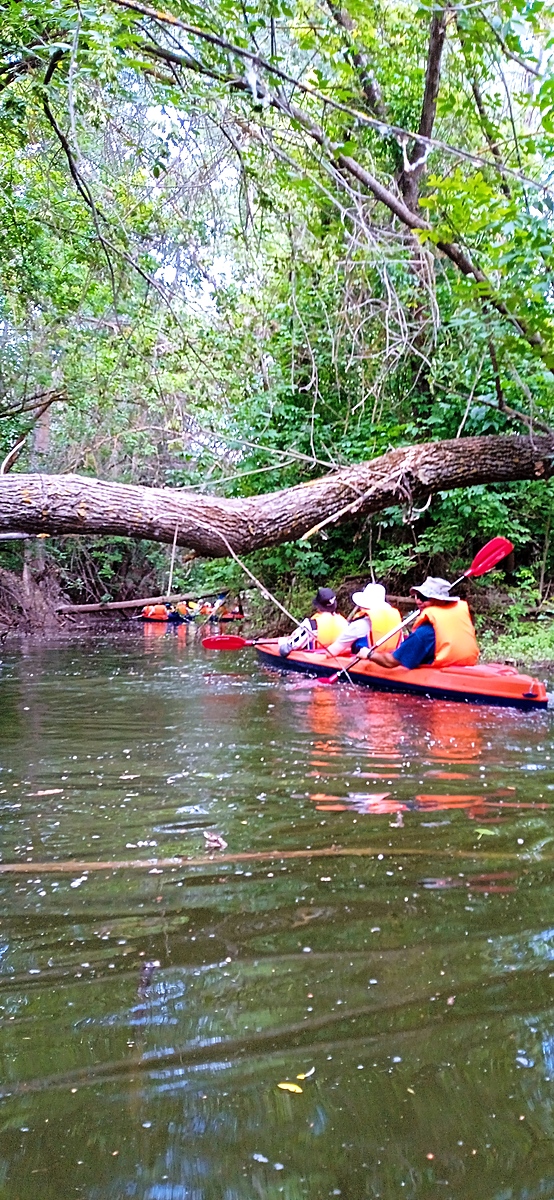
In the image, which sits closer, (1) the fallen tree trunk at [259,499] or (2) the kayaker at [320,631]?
(1) the fallen tree trunk at [259,499]

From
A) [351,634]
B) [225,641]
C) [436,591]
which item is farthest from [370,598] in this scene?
[225,641]

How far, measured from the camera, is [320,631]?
9531mm

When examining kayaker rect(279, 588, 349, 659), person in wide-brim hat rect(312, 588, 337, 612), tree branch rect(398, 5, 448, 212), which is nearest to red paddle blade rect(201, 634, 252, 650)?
kayaker rect(279, 588, 349, 659)

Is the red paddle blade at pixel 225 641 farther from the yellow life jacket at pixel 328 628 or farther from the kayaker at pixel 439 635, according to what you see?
the kayaker at pixel 439 635

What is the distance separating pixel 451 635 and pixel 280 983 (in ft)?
17.8

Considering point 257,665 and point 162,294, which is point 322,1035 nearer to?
point 162,294

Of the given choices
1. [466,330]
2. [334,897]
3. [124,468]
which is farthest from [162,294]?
[124,468]

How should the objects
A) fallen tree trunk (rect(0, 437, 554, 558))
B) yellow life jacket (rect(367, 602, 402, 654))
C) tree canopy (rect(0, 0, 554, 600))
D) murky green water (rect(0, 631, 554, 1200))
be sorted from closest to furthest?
murky green water (rect(0, 631, 554, 1200))
tree canopy (rect(0, 0, 554, 600))
fallen tree trunk (rect(0, 437, 554, 558))
yellow life jacket (rect(367, 602, 402, 654))

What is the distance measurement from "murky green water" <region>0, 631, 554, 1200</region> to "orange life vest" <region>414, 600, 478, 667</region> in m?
2.57

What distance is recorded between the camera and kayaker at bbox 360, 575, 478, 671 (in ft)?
24.5

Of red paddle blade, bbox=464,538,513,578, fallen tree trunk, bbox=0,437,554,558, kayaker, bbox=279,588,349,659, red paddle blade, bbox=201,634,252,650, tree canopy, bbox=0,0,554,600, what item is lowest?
red paddle blade, bbox=201,634,252,650

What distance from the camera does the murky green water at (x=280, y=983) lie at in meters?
1.61

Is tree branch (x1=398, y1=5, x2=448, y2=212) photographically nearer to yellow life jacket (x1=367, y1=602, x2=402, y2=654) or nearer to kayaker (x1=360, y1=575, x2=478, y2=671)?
kayaker (x1=360, y1=575, x2=478, y2=671)

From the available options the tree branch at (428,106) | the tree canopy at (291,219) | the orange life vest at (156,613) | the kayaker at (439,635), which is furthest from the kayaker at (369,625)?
the orange life vest at (156,613)
